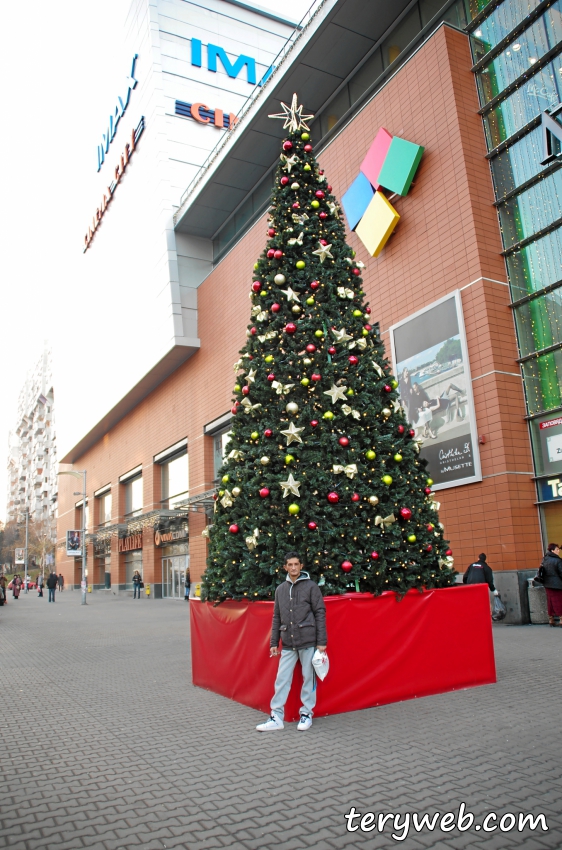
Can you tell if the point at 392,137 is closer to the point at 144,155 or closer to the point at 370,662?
the point at 370,662

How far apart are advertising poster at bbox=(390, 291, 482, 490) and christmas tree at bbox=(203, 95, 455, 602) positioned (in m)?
7.12

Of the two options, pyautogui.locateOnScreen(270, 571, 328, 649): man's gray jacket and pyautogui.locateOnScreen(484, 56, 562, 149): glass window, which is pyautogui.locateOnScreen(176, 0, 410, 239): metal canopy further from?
pyautogui.locateOnScreen(270, 571, 328, 649): man's gray jacket

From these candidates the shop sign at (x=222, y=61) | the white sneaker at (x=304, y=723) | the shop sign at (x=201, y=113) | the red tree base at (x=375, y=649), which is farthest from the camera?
the shop sign at (x=222, y=61)

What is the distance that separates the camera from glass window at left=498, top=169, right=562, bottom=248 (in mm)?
14320

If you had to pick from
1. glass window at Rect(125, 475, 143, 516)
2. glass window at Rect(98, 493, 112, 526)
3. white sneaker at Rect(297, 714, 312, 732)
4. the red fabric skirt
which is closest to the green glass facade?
→ the red fabric skirt

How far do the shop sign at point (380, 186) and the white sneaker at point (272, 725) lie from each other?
14.2 metres

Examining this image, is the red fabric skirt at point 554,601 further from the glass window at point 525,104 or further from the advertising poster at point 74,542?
the advertising poster at point 74,542

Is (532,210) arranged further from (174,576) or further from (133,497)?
(133,497)

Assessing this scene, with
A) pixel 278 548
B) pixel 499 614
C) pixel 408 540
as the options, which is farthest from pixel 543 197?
pixel 278 548

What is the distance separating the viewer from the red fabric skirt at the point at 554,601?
12.1 meters

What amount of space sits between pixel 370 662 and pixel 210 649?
7.62 ft

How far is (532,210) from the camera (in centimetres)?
1488

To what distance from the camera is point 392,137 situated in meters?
17.6

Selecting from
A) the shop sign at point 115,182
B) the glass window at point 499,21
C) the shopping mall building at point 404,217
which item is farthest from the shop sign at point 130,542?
the glass window at point 499,21
